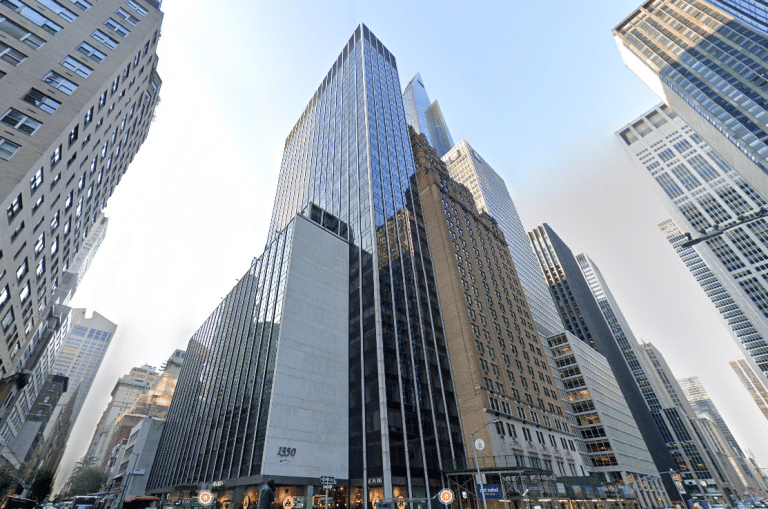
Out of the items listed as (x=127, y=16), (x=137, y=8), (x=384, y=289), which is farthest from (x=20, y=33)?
(x=384, y=289)

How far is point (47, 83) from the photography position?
31.1 metres

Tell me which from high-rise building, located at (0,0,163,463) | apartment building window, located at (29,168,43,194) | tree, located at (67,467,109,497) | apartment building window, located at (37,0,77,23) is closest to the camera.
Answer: high-rise building, located at (0,0,163,463)

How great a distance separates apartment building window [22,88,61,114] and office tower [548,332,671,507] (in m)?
103

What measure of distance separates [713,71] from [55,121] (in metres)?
137

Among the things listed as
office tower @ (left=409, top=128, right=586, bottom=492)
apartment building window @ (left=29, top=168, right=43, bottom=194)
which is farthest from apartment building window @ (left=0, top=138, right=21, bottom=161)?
office tower @ (left=409, top=128, right=586, bottom=492)

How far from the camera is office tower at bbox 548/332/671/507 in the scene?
7844 centimetres

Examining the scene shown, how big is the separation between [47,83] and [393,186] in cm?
4833

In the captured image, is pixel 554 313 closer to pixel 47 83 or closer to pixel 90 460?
pixel 47 83

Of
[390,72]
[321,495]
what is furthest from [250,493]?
[390,72]

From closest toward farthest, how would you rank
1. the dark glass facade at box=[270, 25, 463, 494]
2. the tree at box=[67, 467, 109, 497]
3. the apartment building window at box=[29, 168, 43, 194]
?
the apartment building window at box=[29, 168, 43, 194]
the dark glass facade at box=[270, 25, 463, 494]
the tree at box=[67, 467, 109, 497]

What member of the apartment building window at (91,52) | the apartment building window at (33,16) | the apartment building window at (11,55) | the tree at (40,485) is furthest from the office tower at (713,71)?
the tree at (40,485)

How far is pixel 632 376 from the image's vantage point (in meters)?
134

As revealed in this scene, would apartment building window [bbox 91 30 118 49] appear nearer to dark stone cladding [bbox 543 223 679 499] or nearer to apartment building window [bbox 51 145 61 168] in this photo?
apartment building window [bbox 51 145 61 168]

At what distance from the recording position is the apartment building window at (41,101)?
97.5ft
